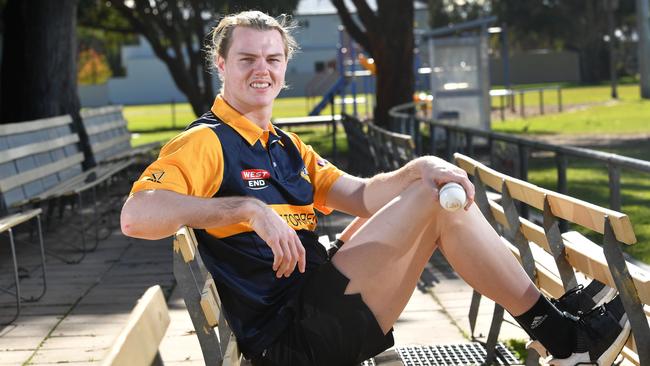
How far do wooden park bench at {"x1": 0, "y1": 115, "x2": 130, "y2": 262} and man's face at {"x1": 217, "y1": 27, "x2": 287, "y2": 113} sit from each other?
4.77 m

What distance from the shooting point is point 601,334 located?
357cm

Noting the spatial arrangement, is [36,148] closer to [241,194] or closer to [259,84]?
[259,84]

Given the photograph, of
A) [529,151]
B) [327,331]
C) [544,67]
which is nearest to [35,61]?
[529,151]

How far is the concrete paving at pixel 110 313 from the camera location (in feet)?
18.9

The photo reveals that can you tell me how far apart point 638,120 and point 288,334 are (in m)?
22.1

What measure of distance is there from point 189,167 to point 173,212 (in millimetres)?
225

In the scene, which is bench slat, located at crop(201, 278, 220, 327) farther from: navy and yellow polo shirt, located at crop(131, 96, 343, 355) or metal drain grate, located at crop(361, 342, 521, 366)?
metal drain grate, located at crop(361, 342, 521, 366)

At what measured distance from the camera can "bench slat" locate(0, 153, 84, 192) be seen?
8.47 m

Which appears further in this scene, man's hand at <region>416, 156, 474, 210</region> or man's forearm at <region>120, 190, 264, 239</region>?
man's hand at <region>416, 156, 474, 210</region>

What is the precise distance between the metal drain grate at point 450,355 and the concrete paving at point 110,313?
15cm

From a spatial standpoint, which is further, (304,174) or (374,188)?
(374,188)

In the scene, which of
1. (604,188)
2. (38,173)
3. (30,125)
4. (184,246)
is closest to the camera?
(184,246)

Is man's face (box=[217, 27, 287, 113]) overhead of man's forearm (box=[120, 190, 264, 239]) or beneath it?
overhead

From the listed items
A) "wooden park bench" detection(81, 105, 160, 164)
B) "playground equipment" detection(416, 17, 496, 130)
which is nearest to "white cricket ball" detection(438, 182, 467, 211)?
"wooden park bench" detection(81, 105, 160, 164)
